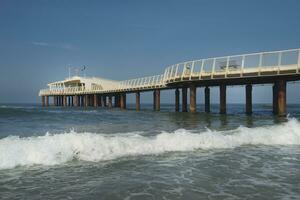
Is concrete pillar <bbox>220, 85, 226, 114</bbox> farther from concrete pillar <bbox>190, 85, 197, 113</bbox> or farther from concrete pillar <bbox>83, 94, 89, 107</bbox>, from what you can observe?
concrete pillar <bbox>83, 94, 89, 107</bbox>

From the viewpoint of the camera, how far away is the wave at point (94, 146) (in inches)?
301

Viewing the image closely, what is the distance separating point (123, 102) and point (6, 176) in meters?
40.8

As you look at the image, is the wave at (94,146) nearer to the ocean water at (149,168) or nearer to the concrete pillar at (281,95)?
the ocean water at (149,168)

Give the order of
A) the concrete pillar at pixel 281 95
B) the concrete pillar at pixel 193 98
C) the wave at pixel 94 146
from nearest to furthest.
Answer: the wave at pixel 94 146, the concrete pillar at pixel 281 95, the concrete pillar at pixel 193 98

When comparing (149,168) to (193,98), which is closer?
(149,168)

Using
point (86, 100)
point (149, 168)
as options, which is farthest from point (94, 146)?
point (86, 100)

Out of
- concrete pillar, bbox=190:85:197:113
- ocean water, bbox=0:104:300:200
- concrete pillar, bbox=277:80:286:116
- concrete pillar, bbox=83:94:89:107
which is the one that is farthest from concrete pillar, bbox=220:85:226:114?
concrete pillar, bbox=83:94:89:107

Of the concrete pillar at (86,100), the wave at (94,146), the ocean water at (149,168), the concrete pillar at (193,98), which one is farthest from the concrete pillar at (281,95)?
the concrete pillar at (86,100)

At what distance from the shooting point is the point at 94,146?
28.3 feet

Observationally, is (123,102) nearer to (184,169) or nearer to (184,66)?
(184,66)

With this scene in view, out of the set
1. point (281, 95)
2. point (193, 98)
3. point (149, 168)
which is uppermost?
point (281, 95)

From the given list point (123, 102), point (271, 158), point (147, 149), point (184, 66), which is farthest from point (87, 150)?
point (123, 102)

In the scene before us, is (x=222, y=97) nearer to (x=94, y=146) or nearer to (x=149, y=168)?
(x=94, y=146)

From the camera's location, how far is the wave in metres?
7.65
